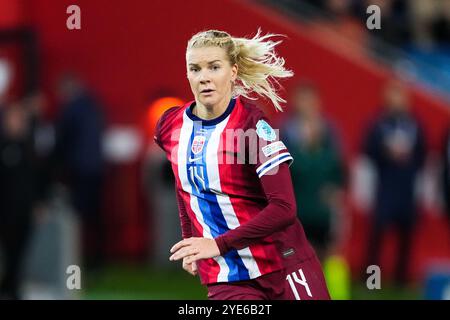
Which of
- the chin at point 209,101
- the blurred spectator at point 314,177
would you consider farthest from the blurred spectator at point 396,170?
the chin at point 209,101

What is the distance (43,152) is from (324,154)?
3.79 metres

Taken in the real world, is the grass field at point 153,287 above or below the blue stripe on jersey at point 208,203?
above

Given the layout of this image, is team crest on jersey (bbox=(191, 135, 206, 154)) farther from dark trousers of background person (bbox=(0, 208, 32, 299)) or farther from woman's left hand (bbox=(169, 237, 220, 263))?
dark trousers of background person (bbox=(0, 208, 32, 299))

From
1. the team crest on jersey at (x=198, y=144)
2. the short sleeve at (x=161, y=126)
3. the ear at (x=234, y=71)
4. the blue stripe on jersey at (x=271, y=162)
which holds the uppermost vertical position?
the ear at (x=234, y=71)

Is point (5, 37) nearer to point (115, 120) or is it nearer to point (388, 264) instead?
point (115, 120)

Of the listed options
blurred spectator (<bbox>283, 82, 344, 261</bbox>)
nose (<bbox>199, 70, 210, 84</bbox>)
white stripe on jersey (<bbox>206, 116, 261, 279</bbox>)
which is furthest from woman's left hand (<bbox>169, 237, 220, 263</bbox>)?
blurred spectator (<bbox>283, 82, 344, 261</bbox>)

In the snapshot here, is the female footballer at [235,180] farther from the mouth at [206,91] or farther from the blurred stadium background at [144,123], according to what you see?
the blurred stadium background at [144,123]

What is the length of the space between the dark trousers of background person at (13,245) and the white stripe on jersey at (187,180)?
18.7 ft

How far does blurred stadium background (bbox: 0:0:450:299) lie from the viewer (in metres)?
12.2

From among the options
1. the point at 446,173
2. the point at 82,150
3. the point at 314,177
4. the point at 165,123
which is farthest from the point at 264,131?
the point at 82,150

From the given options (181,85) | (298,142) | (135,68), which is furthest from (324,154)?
(135,68)

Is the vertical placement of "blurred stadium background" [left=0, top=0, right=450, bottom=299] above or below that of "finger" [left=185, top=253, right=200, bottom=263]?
above

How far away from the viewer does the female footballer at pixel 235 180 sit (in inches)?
220

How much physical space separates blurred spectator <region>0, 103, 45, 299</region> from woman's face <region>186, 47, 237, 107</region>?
19.4 feet
